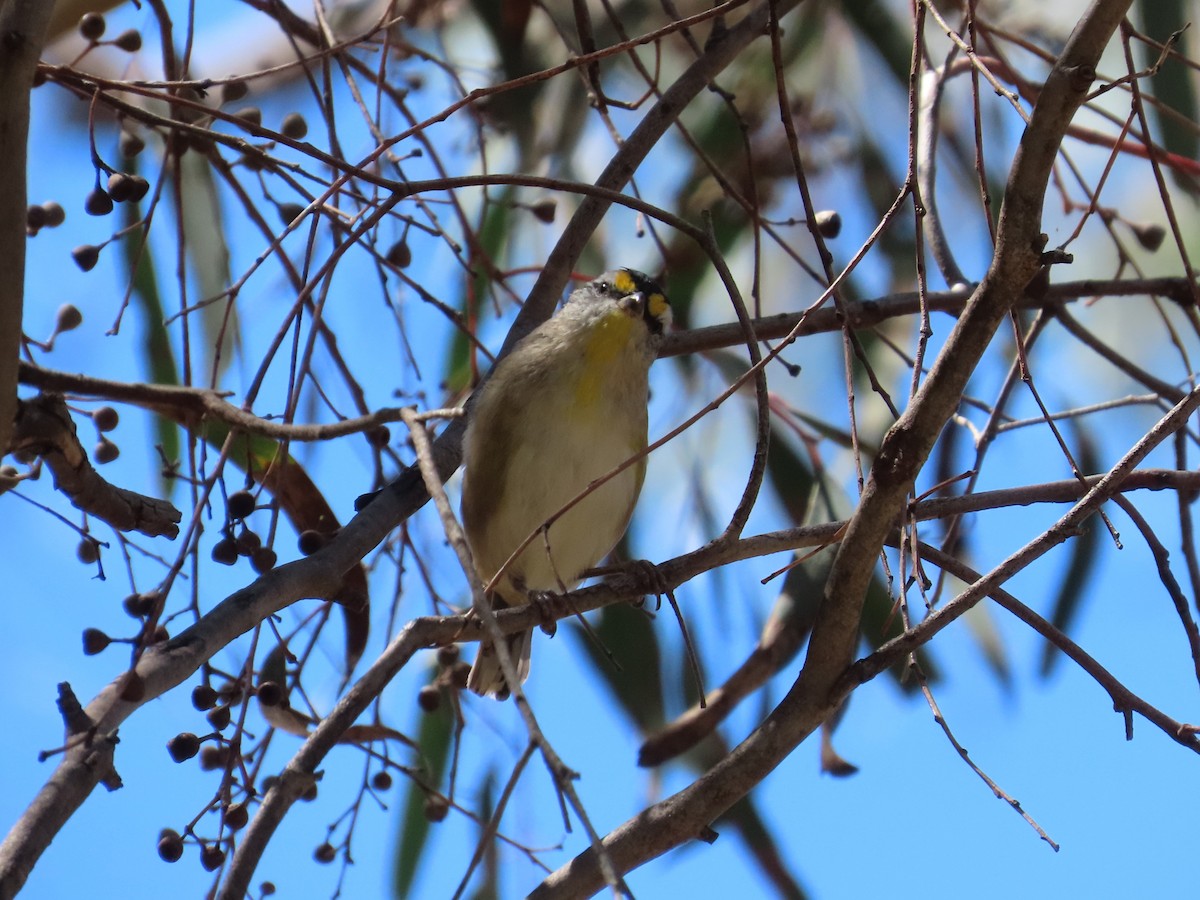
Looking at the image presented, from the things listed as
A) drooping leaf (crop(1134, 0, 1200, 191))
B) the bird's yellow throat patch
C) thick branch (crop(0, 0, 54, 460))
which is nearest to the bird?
the bird's yellow throat patch

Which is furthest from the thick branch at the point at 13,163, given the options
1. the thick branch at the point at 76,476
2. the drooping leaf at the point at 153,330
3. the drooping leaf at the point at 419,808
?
the drooping leaf at the point at 419,808

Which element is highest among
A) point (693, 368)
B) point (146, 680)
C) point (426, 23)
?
point (426, 23)

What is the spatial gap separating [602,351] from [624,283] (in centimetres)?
22

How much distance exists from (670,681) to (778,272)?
1.35 m

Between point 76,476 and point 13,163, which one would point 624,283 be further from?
point 13,163

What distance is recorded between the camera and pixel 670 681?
9.85 ft

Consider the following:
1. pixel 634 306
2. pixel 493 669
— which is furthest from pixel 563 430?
pixel 493 669

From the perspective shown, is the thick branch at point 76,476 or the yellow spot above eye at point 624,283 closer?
the thick branch at point 76,476

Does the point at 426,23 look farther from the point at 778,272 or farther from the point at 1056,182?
the point at 1056,182

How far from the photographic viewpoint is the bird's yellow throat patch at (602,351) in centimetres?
281

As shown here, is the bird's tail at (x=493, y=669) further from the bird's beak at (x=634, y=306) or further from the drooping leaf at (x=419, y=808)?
the bird's beak at (x=634, y=306)

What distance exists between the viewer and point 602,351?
9.28 ft

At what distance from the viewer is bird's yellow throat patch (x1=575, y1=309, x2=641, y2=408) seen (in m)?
2.81

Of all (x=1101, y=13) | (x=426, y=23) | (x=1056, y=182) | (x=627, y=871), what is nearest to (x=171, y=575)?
(x=627, y=871)
